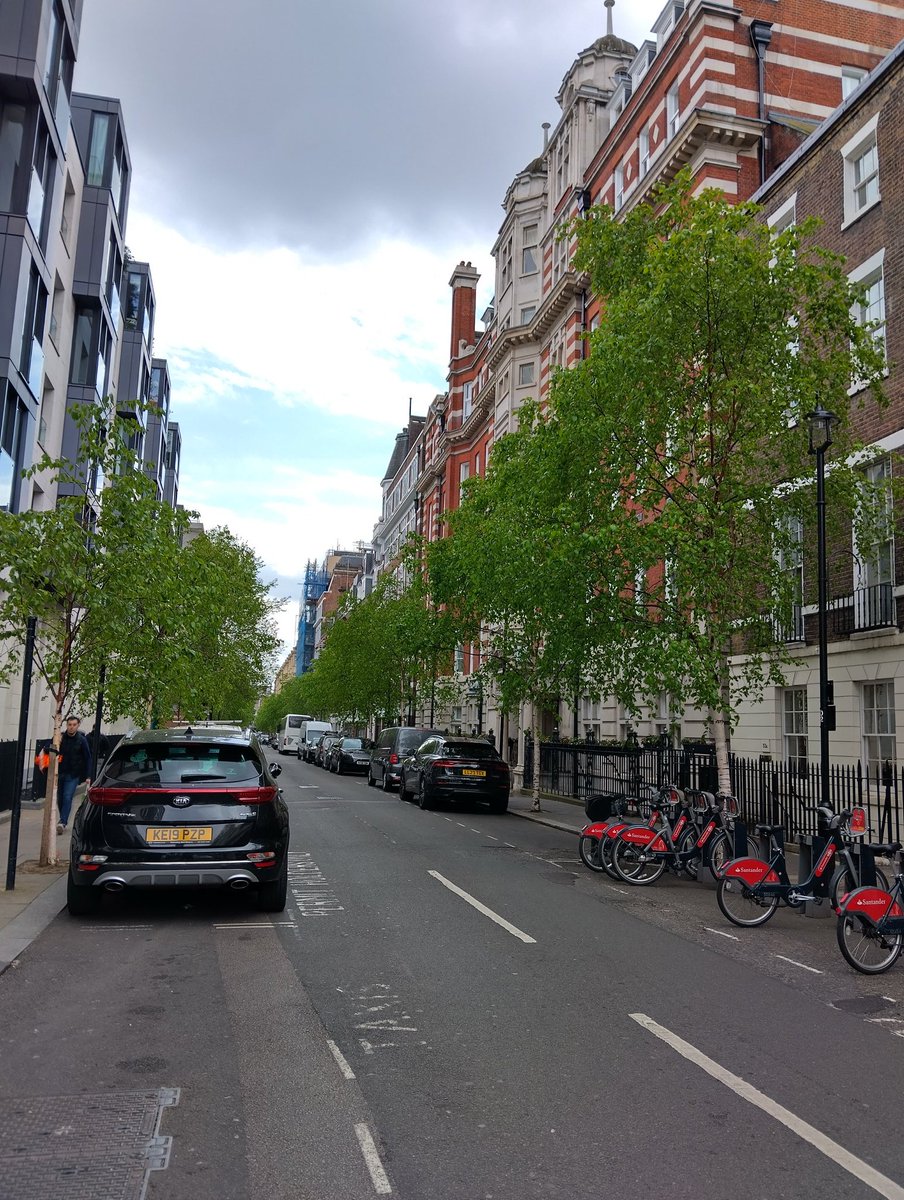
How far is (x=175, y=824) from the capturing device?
8.48 m

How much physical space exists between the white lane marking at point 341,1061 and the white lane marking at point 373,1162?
0.67 metres

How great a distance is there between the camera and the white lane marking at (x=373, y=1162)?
3.76 m

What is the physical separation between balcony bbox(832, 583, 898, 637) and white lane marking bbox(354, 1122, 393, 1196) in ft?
48.4

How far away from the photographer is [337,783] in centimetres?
3472

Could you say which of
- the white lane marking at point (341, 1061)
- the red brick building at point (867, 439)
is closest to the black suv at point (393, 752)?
the red brick building at point (867, 439)

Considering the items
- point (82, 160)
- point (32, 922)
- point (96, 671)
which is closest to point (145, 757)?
point (32, 922)

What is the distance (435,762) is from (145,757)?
14616 millimetres

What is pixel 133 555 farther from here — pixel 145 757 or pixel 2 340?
pixel 2 340

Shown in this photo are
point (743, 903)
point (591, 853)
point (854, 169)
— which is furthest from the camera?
point (854, 169)

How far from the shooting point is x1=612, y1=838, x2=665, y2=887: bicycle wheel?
12438 mm

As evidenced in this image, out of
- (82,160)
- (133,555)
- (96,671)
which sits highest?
(82,160)

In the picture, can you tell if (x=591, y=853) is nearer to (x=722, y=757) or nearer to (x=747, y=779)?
(x=722, y=757)

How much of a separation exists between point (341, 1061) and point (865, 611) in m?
14.9

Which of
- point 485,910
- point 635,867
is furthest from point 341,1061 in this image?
point 635,867
